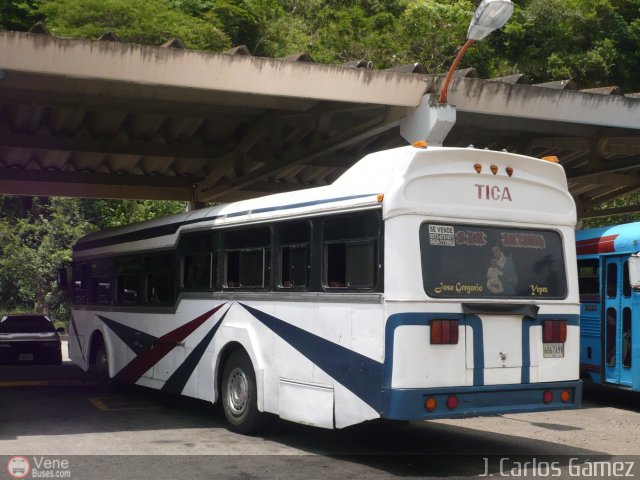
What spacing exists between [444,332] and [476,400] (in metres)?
0.76

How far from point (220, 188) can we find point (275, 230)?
30.7ft

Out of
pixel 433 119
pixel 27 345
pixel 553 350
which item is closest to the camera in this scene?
pixel 553 350

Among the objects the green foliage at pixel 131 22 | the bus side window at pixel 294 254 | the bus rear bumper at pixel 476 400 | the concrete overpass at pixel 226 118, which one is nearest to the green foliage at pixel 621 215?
the concrete overpass at pixel 226 118

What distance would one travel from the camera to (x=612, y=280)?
13781mm

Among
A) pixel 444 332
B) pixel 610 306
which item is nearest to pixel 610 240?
pixel 610 306

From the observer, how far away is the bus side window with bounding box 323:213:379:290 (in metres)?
8.89

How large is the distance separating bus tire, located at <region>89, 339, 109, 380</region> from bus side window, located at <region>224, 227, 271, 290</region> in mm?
4951

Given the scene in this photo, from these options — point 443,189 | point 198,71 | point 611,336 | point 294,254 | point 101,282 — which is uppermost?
point 198,71

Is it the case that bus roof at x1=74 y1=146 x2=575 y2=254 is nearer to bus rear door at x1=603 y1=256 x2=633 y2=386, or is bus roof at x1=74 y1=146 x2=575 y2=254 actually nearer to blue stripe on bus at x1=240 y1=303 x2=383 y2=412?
blue stripe on bus at x1=240 y1=303 x2=383 y2=412

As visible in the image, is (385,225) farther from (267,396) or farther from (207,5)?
(207,5)

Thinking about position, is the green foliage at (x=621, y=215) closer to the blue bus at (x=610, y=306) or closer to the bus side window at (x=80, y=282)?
the blue bus at (x=610, y=306)

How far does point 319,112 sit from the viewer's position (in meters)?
14.9

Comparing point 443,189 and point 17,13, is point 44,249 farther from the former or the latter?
point 443,189

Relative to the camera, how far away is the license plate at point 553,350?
9.41 metres
